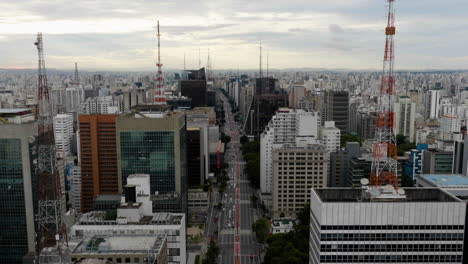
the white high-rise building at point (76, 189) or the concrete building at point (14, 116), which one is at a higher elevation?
the concrete building at point (14, 116)

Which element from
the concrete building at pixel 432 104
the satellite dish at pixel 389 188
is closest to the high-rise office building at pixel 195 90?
the concrete building at pixel 432 104

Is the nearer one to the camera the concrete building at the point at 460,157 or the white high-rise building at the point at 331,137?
the concrete building at the point at 460,157

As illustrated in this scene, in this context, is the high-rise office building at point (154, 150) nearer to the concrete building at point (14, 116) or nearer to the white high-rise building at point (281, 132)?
the concrete building at point (14, 116)

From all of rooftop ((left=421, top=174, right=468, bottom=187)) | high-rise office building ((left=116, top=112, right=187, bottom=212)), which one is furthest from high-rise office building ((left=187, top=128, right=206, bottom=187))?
rooftop ((left=421, top=174, right=468, bottom=187))

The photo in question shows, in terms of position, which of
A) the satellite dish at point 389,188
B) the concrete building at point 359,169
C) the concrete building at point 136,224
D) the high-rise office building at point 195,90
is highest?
the high-rise office building at point 195,90

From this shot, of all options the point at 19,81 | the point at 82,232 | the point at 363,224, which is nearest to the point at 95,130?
the point at 82,232

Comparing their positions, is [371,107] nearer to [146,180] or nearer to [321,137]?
[321,137]

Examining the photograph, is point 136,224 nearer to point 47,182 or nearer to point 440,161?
point 47,182
